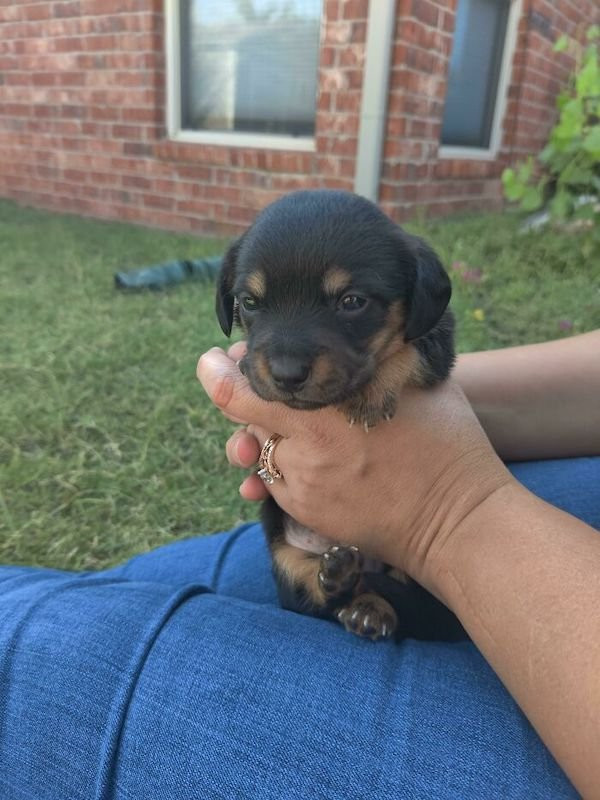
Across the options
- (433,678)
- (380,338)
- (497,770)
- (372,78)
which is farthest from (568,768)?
(372,78)

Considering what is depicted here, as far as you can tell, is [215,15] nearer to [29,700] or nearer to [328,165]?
[328,165]

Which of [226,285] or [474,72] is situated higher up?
[474,72]

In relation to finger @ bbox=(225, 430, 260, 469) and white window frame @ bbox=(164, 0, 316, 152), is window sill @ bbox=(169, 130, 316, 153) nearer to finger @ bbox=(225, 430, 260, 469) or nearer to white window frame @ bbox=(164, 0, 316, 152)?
white window frame @ bbox=(164, 0, 316, 152)

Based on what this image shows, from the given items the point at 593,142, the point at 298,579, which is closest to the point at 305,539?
the point at 298,579

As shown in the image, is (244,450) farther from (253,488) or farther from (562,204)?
(562,204)

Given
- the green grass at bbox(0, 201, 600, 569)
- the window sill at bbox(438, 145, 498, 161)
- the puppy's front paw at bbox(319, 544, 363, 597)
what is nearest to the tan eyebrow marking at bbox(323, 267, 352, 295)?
the puppy's front paw at bbox(319, 544, 363, 597)
